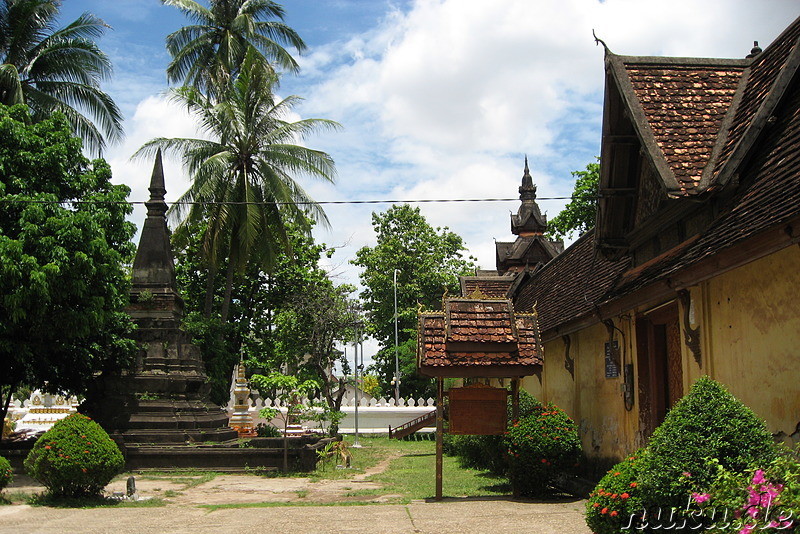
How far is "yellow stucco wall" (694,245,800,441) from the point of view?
6.91m

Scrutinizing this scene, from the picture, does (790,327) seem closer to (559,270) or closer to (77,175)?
(559,270)

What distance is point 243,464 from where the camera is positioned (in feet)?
56.7

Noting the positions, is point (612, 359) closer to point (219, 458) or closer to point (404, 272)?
point (219, 458)

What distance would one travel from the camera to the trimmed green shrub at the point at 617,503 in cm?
690

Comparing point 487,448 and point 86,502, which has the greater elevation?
point 487,448

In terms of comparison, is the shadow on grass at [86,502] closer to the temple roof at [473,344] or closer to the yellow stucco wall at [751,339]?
the temple roof at [473,344]

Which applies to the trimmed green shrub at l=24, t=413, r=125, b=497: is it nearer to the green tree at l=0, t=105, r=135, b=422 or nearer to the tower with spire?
the green tree at l=0, t=105, r=135, b=422

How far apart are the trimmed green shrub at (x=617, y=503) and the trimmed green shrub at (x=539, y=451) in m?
3.85

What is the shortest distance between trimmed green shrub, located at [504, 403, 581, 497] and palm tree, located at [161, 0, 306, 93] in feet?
83.5

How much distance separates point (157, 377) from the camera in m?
19.9

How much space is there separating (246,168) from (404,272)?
1925 cm

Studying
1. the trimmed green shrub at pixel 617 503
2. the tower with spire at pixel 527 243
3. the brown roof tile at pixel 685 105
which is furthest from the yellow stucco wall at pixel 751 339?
the tower with spire at pixel 527 243

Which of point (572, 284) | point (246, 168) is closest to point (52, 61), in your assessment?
point (246, 168)

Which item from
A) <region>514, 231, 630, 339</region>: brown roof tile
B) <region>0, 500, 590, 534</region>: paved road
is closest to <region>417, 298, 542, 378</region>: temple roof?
<region>514, 231, 630, 339</region>: brown roof tile
